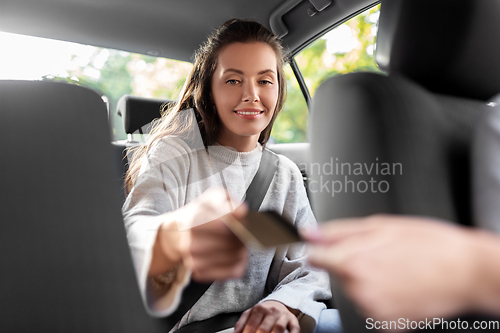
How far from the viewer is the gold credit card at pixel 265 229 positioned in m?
0.45

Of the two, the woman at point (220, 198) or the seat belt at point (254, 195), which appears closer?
the woman at point (220, 198)

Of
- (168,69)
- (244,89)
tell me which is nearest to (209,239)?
(244,89)

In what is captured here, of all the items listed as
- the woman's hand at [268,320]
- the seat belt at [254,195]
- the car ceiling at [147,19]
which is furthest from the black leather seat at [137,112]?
the woman's hand at [268,320]

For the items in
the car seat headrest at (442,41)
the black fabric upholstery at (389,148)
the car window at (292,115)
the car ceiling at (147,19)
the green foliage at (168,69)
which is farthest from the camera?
the car window at (292,115)

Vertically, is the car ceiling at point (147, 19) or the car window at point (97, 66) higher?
the car ceiling at point (147, 19)

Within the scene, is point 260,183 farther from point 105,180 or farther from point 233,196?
point 105,180

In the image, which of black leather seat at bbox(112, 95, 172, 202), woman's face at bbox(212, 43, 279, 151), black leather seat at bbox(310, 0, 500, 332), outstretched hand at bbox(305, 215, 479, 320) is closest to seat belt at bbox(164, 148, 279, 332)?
woman's face at bbox(212, 43, 279, 151)

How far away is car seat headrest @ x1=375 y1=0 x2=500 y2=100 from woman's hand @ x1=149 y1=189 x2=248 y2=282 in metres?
0.43

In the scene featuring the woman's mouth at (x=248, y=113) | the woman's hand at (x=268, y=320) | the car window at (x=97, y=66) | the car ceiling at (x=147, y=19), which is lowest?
the woman's hand at (x=268, y=320)

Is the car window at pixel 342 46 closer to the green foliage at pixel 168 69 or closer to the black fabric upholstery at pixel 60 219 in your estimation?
the green foliage at pixel 168 69

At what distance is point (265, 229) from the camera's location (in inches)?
18.7

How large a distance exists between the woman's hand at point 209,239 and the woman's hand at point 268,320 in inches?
10.8

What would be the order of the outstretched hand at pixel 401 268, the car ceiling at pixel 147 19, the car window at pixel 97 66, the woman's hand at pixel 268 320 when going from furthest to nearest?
the car ceiling at pixel 147 19 → the car window at pixel 97 66 → the woman's hand at pixel 268 320 → the outstretched hand at pixel 401 268

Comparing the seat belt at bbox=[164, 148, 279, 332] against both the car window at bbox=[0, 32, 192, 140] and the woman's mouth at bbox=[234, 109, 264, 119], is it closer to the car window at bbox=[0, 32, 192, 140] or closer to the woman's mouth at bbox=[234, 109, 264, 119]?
the woman's mouth at bbox=[234, 109, 264, 119]
